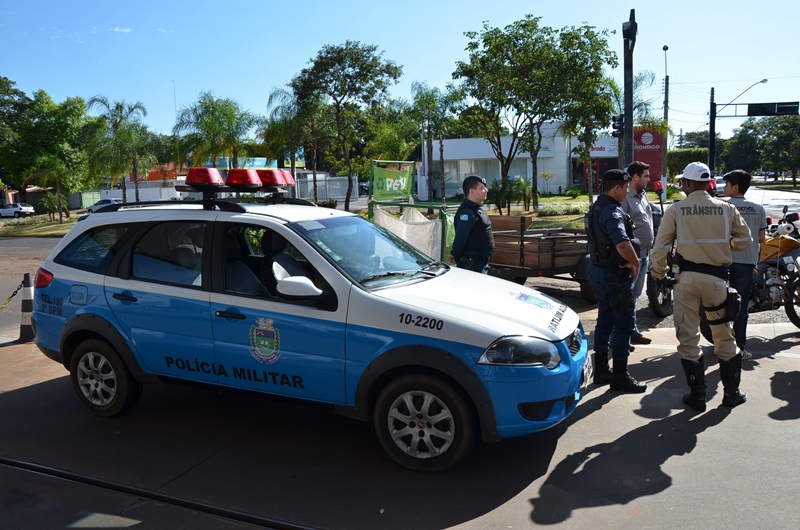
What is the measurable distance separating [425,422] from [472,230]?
3.21 meters

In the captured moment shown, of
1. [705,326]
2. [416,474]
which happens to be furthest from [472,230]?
[416,474]

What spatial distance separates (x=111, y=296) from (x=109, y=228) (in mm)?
623

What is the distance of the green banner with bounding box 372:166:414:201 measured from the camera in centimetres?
1127

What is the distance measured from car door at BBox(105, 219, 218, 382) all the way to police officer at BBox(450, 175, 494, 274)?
2.88 m

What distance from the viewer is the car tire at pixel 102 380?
18.0ft

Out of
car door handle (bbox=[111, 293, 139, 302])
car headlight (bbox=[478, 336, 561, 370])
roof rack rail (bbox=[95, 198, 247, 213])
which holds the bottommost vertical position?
car headlight (bbox=[478, 336, 561, 370])

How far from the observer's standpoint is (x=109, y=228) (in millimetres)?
5691

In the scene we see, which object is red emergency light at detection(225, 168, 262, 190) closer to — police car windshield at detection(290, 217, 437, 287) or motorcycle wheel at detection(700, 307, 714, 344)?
police car windshield at detection(290, 217, 437, 287)

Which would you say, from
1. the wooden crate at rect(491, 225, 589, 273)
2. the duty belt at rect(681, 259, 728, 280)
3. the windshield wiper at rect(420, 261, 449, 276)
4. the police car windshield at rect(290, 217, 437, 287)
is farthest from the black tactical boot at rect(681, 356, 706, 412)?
the wooden crate at rect(491, 225, 589, 273)

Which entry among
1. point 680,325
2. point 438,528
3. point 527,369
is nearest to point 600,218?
point 680,325

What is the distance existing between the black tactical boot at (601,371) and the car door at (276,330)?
2.66 m

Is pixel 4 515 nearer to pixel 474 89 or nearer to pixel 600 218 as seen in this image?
pixel 600 218

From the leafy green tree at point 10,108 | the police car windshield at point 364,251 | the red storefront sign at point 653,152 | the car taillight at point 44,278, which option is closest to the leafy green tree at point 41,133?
the leafy green tree at point 10,108

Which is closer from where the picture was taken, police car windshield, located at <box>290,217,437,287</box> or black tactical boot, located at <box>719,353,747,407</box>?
police car windshield, located at <box>290,217,437,287</box>
